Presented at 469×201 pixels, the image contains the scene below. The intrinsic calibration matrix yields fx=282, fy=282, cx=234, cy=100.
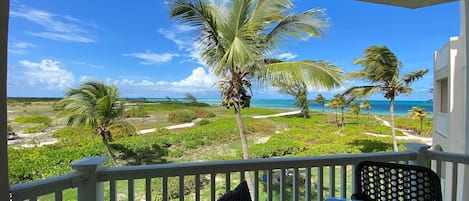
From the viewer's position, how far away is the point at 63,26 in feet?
30.0

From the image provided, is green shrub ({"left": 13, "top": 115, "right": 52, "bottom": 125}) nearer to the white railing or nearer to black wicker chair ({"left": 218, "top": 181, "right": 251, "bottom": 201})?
black wicker chair ({"left": 218, "top": 181, "right": 251, "bottom": 201})

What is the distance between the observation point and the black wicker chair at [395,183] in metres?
1.42

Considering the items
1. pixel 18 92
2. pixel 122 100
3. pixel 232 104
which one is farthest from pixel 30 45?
pixel 232 104

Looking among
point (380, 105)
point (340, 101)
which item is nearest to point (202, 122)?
point (340, 101)

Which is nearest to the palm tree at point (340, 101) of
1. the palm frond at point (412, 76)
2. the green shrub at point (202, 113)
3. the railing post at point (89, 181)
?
the palm frond at point (412, 76)

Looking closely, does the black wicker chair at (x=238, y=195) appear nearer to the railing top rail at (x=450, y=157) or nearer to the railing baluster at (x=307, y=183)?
the railing baluster at (x=307, y=183)

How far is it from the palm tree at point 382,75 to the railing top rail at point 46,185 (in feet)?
33.1

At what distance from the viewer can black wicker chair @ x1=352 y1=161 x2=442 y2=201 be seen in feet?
4.66

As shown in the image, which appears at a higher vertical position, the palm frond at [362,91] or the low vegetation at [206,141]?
the palm frond at [362,91]

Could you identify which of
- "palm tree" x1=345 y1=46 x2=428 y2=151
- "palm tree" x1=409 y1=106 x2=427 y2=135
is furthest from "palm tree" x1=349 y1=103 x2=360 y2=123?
"palm tree" x1=409 y1=106 x2=427 y2=135

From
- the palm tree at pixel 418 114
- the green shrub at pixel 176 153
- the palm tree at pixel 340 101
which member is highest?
the palm tree at pixel 340 101

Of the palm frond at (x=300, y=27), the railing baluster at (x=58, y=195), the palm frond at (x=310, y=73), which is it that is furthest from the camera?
the palm frond at (x=300, y=27)

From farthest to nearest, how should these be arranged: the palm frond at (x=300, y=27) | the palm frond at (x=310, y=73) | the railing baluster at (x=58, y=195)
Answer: the palm frond at (x=300, y=27), the palm frond at (x=310, y=73), the railing baluster at (x=58, y=195)

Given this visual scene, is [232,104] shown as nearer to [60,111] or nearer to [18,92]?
[60,111]
